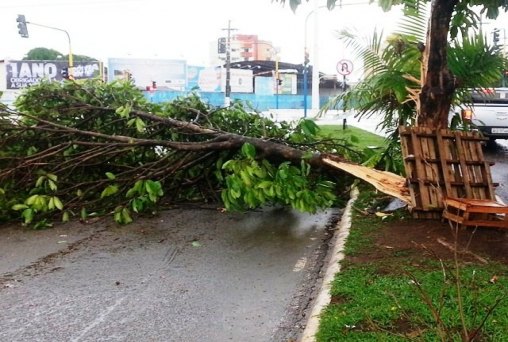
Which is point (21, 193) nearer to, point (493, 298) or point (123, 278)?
point (123, 278)

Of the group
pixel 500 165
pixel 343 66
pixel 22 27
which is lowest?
pixel 500 165

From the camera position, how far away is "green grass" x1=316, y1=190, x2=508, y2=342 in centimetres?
356

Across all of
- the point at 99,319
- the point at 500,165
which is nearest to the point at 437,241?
the point at 99,319

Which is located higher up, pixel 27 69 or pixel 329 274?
pixel 27 69

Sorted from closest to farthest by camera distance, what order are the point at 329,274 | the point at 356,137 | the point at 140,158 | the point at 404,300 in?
the point at 404,300, the point at 329,274, the point at 140,158, the point at 356,137

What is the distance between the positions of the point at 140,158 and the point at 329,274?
3.98 metres

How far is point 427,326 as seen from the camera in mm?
3555

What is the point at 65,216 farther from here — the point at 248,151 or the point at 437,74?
the point at 437,74

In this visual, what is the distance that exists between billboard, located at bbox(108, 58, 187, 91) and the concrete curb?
4823 cm

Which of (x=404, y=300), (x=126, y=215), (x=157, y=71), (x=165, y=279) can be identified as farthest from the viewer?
(x=157, y=71)

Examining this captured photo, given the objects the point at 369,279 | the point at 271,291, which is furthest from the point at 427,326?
the point at 271,291

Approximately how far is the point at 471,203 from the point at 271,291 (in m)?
2.28

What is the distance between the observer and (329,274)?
507cm

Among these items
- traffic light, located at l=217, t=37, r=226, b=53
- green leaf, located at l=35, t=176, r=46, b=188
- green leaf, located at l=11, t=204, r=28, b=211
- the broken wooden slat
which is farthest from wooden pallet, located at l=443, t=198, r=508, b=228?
traffic light, located at l=217, t=37, r=226, b=53
